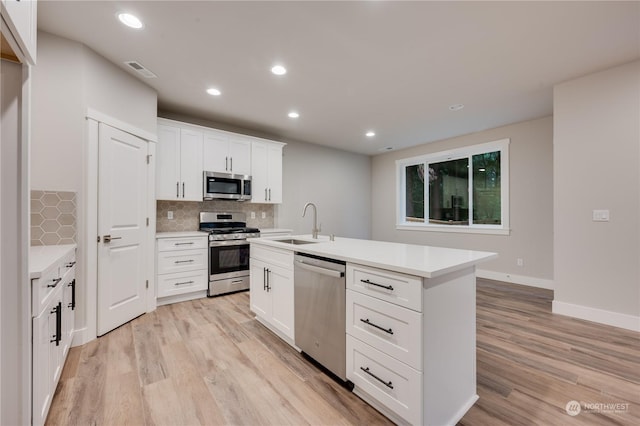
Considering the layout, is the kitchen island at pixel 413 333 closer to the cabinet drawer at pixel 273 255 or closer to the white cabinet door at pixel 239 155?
the cabinet drawer at pixel 273 255

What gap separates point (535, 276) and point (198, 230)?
530 centimetres

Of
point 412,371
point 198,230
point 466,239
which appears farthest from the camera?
point 466,239

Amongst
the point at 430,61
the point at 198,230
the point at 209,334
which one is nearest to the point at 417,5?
the point at 430,61

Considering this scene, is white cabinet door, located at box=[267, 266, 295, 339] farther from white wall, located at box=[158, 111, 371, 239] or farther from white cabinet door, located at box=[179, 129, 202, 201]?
white wall, located at box=[158, 111, 371, 239]

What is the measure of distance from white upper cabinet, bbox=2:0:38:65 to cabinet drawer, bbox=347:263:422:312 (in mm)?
1866

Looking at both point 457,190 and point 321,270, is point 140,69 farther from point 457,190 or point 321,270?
point 457,190

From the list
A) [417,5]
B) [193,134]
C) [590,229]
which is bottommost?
[590,229]

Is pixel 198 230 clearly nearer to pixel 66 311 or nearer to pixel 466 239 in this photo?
pixel 66 311

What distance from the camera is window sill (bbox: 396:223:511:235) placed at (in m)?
4.79

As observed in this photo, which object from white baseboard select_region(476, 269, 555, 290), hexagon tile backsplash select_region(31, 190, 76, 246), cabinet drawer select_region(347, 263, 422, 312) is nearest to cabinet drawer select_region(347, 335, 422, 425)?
cabinet drawer select_region(347, 263, 422, 312)

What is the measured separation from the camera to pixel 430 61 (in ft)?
8.73

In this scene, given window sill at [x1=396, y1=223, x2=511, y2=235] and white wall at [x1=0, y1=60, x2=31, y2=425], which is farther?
window sill at [x1=396, y1=223, x2=511, y2=235]

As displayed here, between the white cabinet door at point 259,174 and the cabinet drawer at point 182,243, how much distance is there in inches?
43.5

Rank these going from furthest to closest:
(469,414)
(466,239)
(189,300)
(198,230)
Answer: (466,239) < (198,230) < (189,300) < (469,414)
